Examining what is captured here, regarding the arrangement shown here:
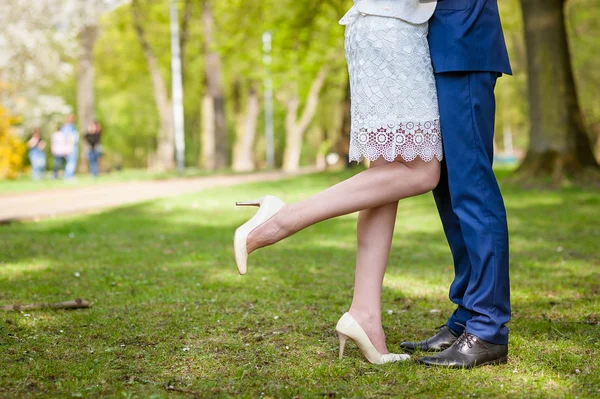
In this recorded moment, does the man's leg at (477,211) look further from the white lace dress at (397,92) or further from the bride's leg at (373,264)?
the bride's leg at (373,264)

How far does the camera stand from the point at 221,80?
37.2m

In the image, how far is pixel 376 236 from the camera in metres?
3.22

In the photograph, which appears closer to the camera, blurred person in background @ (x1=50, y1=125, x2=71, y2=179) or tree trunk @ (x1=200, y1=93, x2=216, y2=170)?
blurred person in background @ (x1=50, y1=125, x2=71, y2=179)

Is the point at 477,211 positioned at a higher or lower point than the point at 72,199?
higher

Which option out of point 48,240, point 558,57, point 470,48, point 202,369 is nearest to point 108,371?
point 202,369

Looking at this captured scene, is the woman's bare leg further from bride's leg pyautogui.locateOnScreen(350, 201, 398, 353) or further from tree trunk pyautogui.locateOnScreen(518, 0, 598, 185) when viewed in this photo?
tree trunk pyautogui.locateOnScreen(518, 0, 598, 185)

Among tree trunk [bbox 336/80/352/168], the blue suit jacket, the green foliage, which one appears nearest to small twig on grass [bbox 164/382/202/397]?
the blue suit jacket

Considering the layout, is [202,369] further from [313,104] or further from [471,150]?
[313,104]

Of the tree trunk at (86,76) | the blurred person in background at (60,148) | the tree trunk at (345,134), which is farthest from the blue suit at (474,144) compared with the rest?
the tree trunk at (86,76)

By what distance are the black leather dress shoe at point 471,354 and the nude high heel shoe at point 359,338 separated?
0.62 ft

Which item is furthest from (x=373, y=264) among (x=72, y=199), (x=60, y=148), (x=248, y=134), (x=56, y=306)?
(x=248, y=134)

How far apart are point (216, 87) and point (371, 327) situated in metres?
31.5

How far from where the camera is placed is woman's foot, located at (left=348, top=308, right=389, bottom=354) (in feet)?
10.3

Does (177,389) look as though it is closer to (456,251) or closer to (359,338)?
(359,338)
